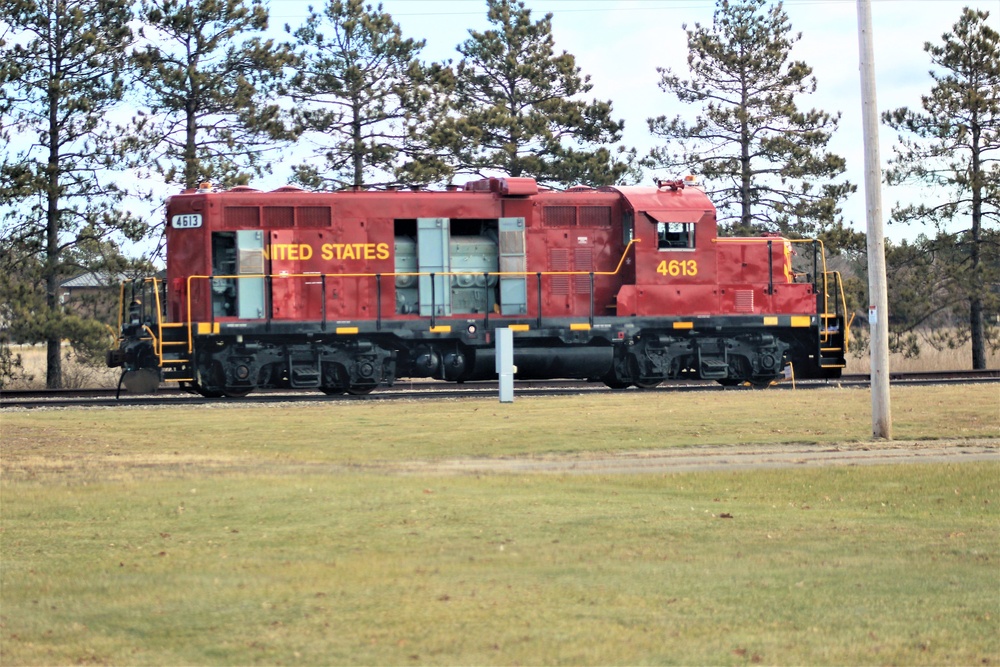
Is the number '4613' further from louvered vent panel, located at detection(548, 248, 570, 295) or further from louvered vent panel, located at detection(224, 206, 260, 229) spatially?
louvered vent panel, located at detection(224, 206, 260, 229)

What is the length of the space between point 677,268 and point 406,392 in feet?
19.8

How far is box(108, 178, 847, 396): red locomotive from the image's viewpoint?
2388 centimetres

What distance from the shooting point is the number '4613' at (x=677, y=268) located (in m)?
25.5

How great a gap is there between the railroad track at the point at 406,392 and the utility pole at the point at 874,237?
26.0 ft

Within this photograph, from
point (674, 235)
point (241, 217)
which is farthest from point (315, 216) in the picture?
point (674, 235)

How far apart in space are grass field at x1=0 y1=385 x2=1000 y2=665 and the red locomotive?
8.21 metres

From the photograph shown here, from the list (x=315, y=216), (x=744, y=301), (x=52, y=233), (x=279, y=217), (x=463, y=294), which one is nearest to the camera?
(x=279, y=217)

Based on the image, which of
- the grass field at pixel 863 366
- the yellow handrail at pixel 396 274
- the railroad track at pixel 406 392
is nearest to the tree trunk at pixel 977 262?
the grass field at pixel 863 366

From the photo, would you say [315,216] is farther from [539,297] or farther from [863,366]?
[863,366]

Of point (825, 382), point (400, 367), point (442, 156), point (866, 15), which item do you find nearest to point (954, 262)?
point (825, 382)

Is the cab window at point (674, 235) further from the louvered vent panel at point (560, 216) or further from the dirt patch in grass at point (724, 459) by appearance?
the dirt patch in grass at point (724, 459)

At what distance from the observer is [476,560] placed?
8.55m

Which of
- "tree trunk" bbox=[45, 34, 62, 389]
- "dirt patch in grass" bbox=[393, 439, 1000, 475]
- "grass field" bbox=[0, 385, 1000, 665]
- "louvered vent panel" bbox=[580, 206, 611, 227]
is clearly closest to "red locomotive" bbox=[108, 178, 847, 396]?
"louvered vent panel" bbox=[580, 206, 611, 227]

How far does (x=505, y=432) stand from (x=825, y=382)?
1149cm
